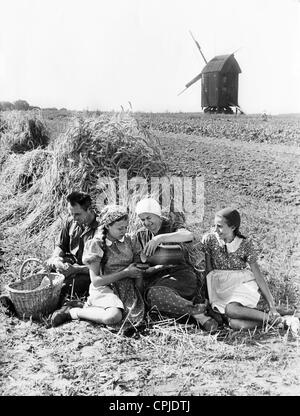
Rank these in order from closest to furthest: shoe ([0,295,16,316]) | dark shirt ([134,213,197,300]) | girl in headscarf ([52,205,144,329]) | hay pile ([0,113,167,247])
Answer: girl in headscarf ([52,205,144,329]) < dark shirt ([134,213,197,300]) < shoe ([0,295,16,316]) < hay pile ([0,113,167,247])

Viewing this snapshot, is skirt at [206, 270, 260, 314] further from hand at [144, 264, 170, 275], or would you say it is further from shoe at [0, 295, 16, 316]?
shoe at [0, 295, 16, 316]

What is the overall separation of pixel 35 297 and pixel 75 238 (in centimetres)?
68

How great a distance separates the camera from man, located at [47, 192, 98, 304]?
4.00 meters

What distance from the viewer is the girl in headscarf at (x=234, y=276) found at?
11.6 feet

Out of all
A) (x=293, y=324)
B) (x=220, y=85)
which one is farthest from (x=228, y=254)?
(x=220, y=85)

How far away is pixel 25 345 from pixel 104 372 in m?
0.74

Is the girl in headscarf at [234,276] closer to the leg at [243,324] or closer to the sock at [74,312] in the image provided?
the leg at [243,324]

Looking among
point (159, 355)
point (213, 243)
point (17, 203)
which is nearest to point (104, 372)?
point (159, 355)

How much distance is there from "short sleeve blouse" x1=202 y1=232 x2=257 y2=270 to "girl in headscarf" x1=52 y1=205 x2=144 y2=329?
1.93 feet

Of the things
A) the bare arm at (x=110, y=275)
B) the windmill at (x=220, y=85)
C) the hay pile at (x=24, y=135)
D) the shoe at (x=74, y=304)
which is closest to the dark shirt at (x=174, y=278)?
the bare arm at (x=110, y=275)

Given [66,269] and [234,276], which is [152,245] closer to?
[234,276]

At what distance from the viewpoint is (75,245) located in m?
4.25

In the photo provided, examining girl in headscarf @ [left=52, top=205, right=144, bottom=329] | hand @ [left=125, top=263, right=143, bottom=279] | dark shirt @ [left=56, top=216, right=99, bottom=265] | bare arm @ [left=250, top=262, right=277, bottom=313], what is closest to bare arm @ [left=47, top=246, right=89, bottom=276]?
dark shirt @ [left=56, top=216, right=99, bottom=265]

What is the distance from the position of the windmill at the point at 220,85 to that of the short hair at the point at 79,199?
28.0 m
